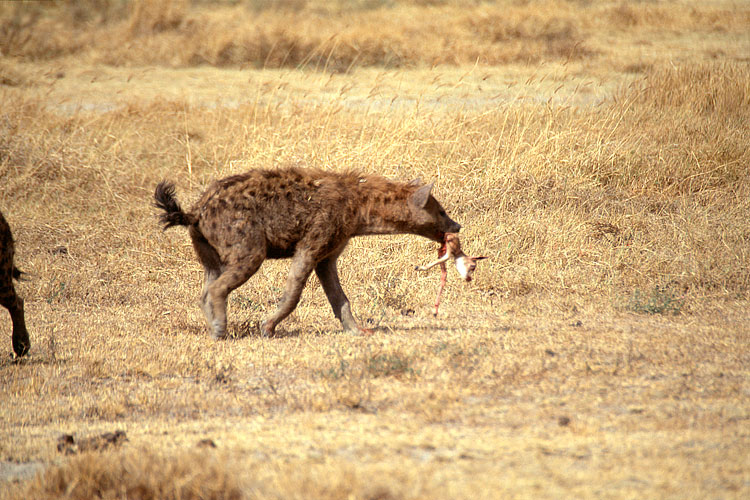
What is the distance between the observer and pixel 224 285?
6316mm

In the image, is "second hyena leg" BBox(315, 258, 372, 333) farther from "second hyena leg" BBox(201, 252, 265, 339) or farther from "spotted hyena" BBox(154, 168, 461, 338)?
"second hyena leg" BBox(201, 252, 265, 339)

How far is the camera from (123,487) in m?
3.78

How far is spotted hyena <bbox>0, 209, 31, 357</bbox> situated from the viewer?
5.92 m

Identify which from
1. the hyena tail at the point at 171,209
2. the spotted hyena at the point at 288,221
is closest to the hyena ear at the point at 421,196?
the spotted hyena at the point at 288,221

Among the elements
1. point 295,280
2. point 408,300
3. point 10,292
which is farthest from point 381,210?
point 10,292

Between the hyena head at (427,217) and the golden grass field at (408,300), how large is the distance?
2.60 feet

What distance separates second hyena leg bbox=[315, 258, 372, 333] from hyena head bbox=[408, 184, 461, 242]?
0.76 m

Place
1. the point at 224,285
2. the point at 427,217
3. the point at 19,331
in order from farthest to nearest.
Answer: the point at 427,217, the point at 224,285, the point at 19,331

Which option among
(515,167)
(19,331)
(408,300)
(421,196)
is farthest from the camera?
(515,167)

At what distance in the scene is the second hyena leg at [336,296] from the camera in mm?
6719

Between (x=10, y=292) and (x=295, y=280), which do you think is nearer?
(x=10, y=292)

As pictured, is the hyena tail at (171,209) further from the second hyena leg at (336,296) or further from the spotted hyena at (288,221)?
the second hyena leg at (336,296)

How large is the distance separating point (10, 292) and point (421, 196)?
315 cm

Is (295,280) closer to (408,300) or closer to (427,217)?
(427,217)
